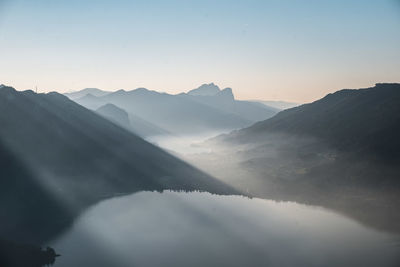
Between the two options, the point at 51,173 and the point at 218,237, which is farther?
the point at 51,173

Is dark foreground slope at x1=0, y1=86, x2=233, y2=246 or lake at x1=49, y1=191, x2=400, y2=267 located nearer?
lake at x1=49, y1=191, x2=400, y2=267

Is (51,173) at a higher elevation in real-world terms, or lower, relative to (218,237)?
higher

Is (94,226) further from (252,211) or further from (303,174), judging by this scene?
(303,174)

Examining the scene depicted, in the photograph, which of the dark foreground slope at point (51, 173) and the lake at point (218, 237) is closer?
the lake at point (218, 237)

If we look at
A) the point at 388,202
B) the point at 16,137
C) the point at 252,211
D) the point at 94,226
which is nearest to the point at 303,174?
the point at 388,202
